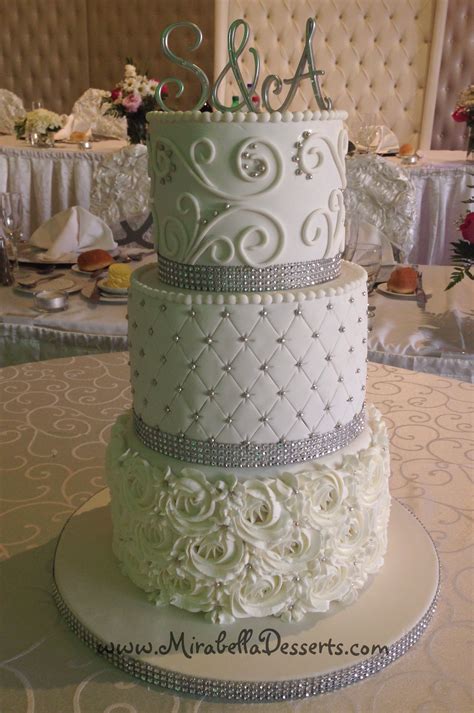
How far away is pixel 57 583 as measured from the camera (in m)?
1.00

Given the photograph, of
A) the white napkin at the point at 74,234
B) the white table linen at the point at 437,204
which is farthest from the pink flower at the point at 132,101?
the white table linen at the point at 437,204

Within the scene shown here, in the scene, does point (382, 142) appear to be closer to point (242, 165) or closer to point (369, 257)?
point (369, 257)

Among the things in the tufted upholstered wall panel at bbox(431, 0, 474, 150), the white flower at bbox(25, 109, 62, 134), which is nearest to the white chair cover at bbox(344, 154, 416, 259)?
the white flower at bbox(25, 109, 62, 134)

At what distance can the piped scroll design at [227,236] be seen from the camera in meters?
0.87

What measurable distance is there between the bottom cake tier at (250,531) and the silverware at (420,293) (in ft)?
4.51

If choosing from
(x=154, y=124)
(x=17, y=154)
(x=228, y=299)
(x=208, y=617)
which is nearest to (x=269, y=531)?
(x=208, y=617)

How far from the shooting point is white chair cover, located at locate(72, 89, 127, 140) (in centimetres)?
530

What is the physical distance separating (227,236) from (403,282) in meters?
1.57

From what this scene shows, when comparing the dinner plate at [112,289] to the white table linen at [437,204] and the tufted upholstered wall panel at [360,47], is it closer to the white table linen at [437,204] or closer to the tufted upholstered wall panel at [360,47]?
the white table linen at [437,204]

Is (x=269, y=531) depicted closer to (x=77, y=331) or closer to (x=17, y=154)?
(x=77, y=331)

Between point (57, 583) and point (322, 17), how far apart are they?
5894 mm

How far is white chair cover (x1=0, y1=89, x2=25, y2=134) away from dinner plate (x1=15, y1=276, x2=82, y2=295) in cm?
448

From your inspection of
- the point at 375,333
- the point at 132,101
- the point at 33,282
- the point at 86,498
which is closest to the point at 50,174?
the point at 132,101

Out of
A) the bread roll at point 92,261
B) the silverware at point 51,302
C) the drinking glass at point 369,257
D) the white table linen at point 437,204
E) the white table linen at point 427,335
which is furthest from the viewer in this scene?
the white table linen at point 437,204
